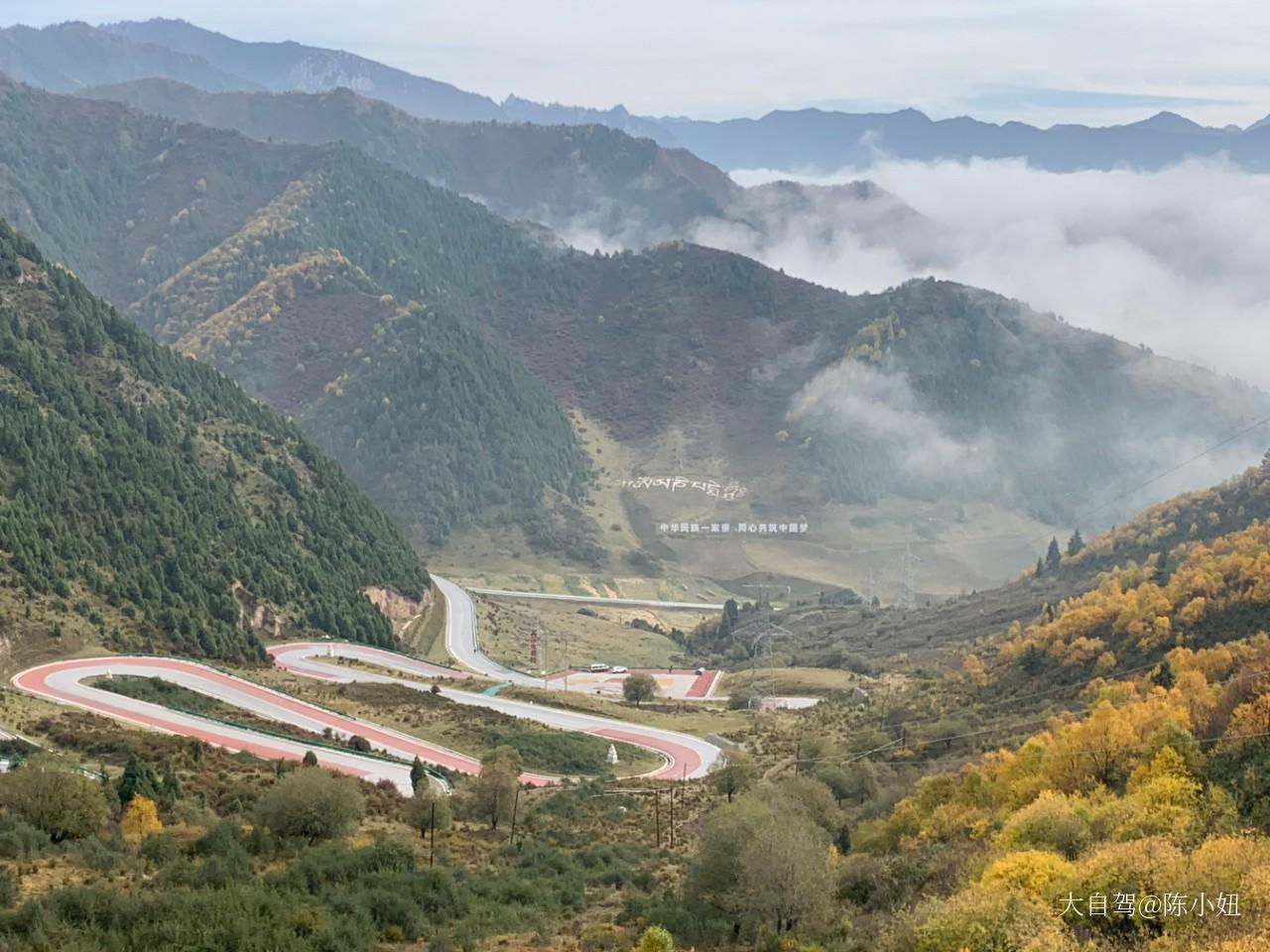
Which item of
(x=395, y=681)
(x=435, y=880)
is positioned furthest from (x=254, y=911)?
(x=395, y=681)

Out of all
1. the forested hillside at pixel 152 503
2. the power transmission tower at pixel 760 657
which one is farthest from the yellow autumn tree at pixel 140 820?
the power transmission tower at pixel 760 657

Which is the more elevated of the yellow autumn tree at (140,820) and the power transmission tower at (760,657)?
the yellow autumn tree at (140,820)

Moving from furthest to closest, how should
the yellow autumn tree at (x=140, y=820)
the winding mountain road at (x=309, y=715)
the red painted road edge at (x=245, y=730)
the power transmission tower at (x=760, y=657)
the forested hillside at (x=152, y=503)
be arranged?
1. the power transmission tower at (x=760, y=657)
2. the forested hillside at (x=152, y=503)
3. the winding mountain road at (x=309, y=715)
4. the red painted road edge at (x=245, y=730)
5. the yellow autumn tree at (x=140, y=820)

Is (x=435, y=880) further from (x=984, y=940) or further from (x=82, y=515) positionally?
(x=82, y=515)

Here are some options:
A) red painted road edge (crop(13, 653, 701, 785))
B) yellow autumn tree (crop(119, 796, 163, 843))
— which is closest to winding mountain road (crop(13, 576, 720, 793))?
red painted road edge (crop(13, 653, 701, 785))

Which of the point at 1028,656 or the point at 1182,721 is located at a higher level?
the point at 1182,721

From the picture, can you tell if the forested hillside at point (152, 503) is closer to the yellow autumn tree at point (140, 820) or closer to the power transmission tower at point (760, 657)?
the power transmission tower at point (760, 657)
